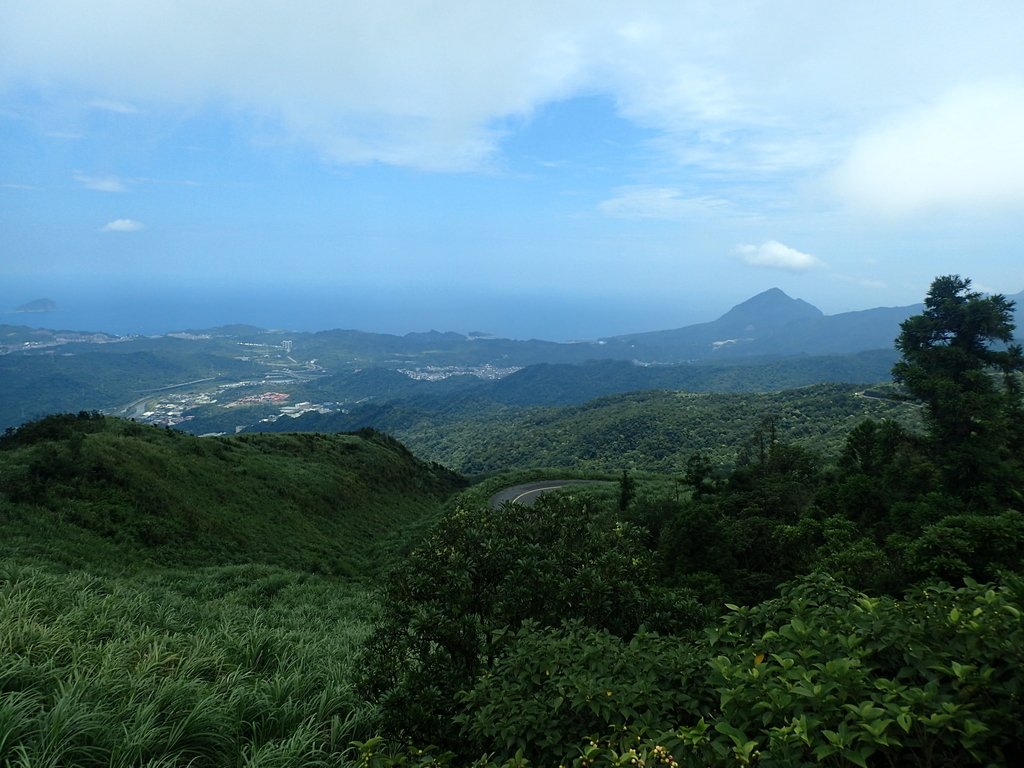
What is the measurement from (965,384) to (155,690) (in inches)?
1201

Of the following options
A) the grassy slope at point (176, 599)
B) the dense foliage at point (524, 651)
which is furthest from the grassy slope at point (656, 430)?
the dense foliage at point (524, 651)

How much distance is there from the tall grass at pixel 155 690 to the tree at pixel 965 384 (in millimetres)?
→ 25301

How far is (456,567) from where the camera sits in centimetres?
617

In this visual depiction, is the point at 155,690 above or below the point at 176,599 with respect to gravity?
above

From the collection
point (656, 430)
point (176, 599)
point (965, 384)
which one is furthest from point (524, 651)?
point (656, 430)

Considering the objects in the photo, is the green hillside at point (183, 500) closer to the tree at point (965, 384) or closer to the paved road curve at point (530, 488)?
the paved road curve at point (530, 488)

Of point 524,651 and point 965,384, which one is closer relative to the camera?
point 524,651

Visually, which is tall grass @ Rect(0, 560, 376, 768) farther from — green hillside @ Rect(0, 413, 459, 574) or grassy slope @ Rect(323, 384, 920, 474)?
grassy slope @ Rect(323, 384, 920, 474)

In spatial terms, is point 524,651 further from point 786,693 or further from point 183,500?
point 183,500


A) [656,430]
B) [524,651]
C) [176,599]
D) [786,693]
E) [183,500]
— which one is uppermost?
[786,693]

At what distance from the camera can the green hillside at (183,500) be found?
Answer: 18938mm

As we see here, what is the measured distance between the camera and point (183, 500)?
24641 millimetres

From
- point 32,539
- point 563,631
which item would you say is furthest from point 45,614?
point 32,539

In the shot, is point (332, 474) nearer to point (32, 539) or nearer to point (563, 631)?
point (32, 539)
